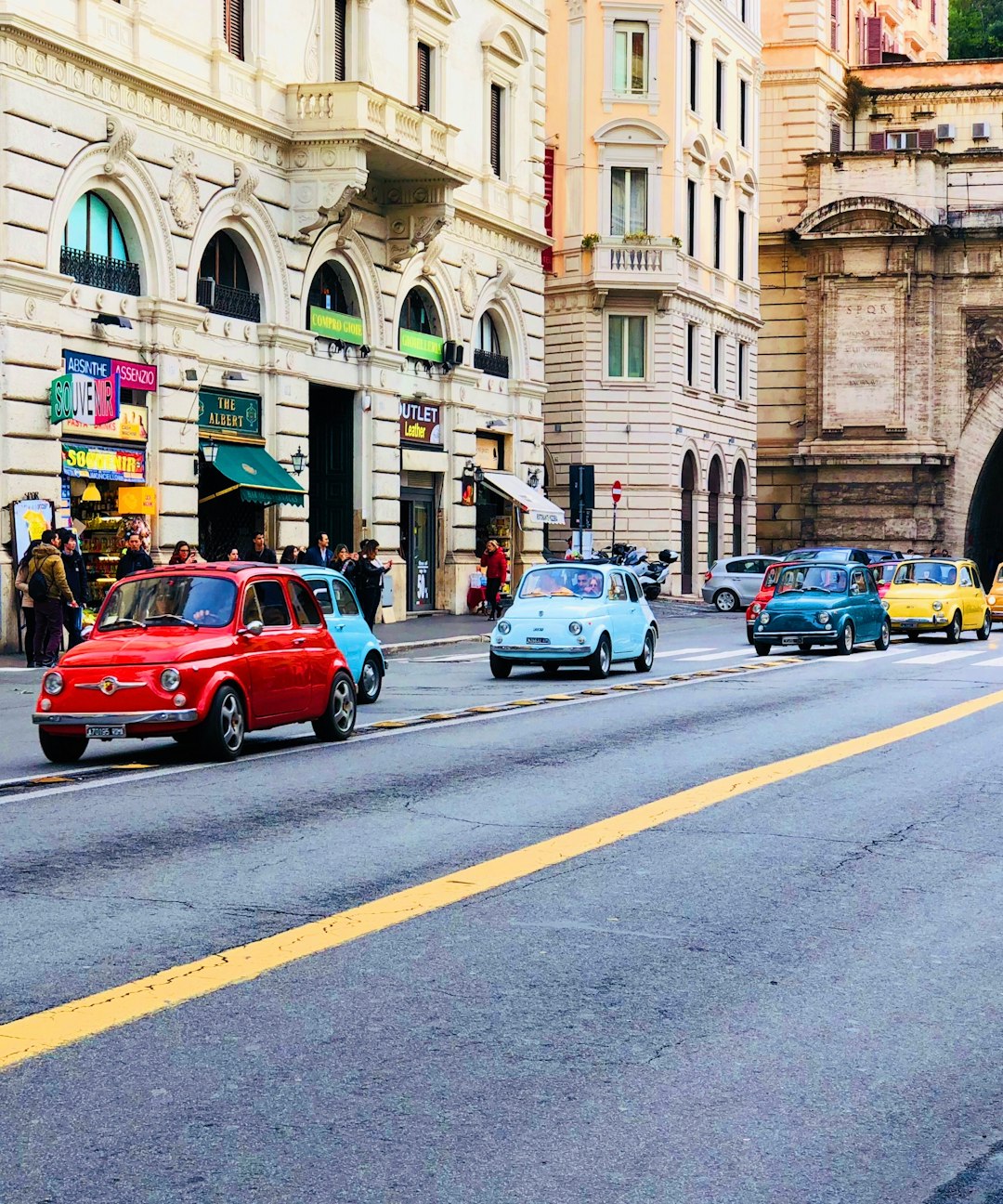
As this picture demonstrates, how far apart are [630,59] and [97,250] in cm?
2807

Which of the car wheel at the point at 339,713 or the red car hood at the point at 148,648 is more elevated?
the red car hood at the point at 148,648

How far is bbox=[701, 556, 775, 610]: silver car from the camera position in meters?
50.9

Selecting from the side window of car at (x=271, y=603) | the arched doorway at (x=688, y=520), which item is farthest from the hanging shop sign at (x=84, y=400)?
the arched doorway at (x=688, y=520)

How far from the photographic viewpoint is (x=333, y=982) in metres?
6.91

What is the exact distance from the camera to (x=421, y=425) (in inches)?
1567

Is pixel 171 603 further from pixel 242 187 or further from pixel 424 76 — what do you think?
pixel 424 76

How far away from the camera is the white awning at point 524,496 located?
42.8m

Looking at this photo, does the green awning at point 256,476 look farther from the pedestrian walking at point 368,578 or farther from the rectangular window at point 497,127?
the rectangular window at point 497,127

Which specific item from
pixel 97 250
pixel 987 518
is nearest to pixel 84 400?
pixel 97 250

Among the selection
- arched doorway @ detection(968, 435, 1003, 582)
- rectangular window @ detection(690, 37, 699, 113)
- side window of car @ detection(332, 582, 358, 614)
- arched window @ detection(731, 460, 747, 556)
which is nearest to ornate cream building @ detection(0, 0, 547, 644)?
side window of car @ detection(332, 582, 358, 614)

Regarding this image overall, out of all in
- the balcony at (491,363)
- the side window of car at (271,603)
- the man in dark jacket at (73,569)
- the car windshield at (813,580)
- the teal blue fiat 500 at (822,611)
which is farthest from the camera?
the balcony at (491,363)

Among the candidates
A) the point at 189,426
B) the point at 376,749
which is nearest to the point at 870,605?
the point at 189,426

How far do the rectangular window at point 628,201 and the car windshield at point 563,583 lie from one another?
30.2 m

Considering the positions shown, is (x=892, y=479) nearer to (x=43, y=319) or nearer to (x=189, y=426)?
(x=189, y=426)
